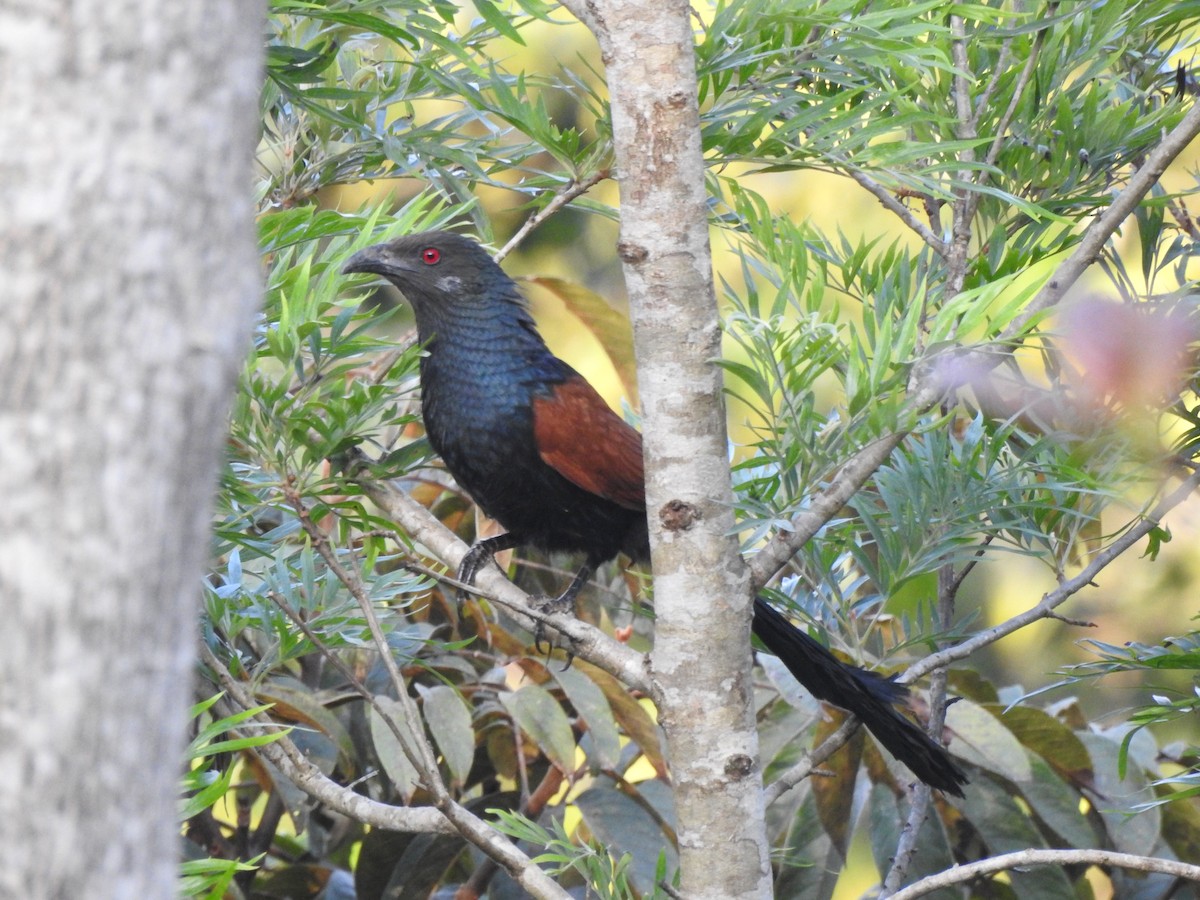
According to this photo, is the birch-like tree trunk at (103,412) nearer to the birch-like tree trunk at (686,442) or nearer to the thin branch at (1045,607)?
the birch-like tree trunk at (686,442)

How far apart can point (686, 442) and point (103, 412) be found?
0.72m

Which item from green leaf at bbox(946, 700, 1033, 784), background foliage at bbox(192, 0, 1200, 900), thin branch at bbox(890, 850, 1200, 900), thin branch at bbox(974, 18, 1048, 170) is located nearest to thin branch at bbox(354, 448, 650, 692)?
background foliage at bbox(192, 0, 1200, 900)

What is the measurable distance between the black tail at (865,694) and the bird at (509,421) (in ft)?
1.64

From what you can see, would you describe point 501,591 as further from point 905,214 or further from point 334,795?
point 905,214

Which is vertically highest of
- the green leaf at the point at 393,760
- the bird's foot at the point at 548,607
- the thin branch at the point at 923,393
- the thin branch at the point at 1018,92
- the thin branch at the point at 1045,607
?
the thin branch at the point at 1018,92

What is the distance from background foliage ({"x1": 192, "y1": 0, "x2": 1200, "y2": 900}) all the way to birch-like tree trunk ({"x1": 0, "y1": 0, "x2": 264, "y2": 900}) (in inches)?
22.0

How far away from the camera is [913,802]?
4.84 feet

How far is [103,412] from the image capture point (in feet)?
1.43

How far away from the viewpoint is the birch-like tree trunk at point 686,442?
110cm

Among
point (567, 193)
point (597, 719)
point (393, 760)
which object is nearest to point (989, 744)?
point (597, 719)

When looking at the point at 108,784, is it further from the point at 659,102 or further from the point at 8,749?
the point at 659,102

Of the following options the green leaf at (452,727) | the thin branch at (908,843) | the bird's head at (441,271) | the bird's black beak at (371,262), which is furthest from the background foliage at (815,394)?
the bird's head at (441,271)

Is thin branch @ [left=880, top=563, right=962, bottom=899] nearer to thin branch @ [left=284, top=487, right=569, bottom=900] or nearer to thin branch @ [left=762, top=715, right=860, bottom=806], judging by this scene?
thin branch @ [left=762, top=715, right=860, bottom=806]

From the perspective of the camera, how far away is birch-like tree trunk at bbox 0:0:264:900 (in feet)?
1.40
